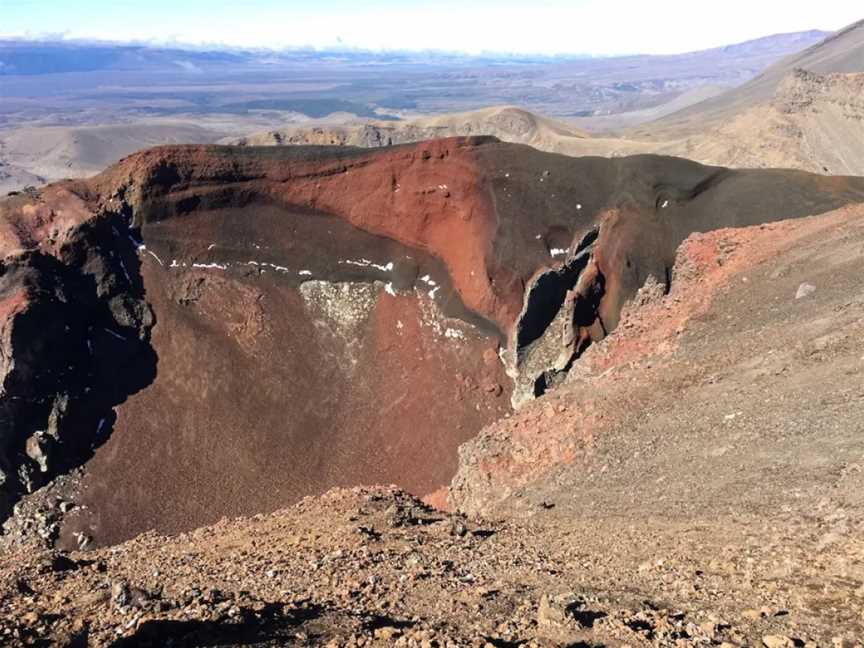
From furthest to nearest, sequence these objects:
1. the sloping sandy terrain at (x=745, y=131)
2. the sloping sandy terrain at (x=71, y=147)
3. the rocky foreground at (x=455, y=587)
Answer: the sloping sandy terrain at (x=71, y=147), the sloping sandy terrain at (x=745, y=131), the rocky foreground at (x=455, y=587)

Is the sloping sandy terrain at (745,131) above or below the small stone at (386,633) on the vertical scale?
above

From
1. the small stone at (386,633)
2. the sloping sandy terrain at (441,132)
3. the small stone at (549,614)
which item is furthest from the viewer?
the sloping sandy terrain at (441,132)

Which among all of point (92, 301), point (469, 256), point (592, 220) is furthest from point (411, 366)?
point (92, 301)

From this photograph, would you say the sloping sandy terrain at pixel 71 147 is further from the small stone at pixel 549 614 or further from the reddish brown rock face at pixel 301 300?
the small stone at pixel 549 614

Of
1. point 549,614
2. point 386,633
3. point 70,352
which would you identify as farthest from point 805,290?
point 70,352

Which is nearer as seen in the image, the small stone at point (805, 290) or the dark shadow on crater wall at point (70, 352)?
the small stone at point (805, 290)

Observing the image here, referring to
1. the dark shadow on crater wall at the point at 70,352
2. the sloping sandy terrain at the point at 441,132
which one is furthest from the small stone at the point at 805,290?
the sloping sandy terrain at the point at 441,132

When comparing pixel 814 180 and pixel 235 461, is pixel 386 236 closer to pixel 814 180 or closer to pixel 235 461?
pixel 235 461

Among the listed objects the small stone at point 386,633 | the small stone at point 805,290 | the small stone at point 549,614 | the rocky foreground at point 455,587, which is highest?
the small stone at point 805,290

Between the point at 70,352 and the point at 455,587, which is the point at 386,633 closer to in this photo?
the point at 455,587
